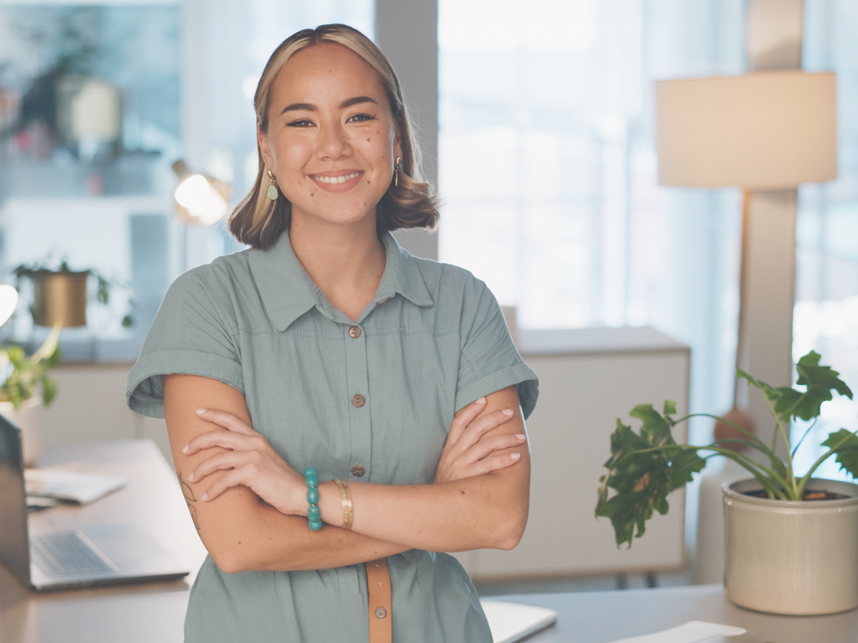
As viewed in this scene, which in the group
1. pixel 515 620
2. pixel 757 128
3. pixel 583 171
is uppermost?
pixel 583 171

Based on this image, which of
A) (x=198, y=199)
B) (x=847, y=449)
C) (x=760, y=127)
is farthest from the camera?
(x=760, y=127)

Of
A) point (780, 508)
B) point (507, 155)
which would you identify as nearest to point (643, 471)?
point (780, 508)

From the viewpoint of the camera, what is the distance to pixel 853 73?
15.1ft

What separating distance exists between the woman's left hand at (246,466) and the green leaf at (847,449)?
33.8 inches

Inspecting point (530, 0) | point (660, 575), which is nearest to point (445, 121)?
point (530, 0)

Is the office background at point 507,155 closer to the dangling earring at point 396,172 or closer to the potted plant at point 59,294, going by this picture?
the potted plant at point 59,294

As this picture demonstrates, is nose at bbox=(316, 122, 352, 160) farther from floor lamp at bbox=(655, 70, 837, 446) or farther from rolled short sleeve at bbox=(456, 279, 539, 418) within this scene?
floor lamp at bbox=(655, 70, 837, 446)

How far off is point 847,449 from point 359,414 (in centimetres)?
80

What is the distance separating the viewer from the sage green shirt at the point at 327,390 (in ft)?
4.43

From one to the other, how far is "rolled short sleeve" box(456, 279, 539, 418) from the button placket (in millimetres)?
146

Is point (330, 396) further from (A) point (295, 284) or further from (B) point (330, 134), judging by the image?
(B) point (330, 134)

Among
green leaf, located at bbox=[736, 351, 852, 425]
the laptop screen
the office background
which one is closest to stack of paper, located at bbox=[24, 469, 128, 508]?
the laptop screen

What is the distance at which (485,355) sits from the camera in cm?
150

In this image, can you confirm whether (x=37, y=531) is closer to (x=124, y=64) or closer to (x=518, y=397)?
(x=518, y=397)
